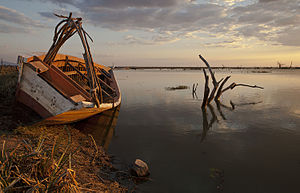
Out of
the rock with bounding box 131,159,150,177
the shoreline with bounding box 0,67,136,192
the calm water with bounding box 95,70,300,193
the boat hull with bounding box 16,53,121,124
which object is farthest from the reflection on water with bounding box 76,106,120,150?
the rock with bounding box 131,159,150,177

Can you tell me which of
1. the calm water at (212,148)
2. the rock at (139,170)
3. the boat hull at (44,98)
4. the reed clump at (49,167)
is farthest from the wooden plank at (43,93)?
the rock at (139,170)

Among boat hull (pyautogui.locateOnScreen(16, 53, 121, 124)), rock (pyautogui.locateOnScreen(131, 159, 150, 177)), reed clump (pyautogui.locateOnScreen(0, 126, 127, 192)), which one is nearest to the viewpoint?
reed clump (pyautogui.locateOnScreen(0, 126, 127, 192))

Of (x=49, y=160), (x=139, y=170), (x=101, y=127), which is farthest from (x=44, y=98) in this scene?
(x=139, y=170)

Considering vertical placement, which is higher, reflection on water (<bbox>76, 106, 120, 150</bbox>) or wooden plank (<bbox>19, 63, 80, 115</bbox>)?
wooden plank (<bbox>19, 63, 80, 115</bbox>)

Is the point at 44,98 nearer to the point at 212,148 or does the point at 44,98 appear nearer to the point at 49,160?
the point at 49,160

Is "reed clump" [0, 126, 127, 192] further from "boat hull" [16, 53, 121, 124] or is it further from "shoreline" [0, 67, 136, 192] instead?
"boat hull" [16, 53, 121, 124]

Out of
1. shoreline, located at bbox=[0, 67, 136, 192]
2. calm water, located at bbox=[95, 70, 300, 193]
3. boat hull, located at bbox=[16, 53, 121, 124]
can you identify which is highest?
boat hull, located at bbox=[16, 53, 121, 124]

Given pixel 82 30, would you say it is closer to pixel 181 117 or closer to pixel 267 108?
→ pixel 181 117

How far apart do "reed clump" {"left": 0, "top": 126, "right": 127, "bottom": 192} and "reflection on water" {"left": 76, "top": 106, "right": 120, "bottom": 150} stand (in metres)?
1.12

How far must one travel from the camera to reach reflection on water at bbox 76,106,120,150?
7.49 meters

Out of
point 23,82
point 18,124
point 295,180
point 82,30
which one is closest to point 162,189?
point 295,180

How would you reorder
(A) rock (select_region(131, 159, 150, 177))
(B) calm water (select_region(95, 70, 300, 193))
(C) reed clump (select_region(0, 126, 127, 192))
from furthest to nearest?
(B) calm water (select_region(95, 70, 300, 193)) → (A) rock (select_region(131, 159, 150, 177)) → (C) reed clump (select_region(0, 126, 127, 192))

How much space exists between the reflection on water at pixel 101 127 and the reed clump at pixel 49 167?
1.12m

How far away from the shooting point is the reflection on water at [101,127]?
24.6 ft
